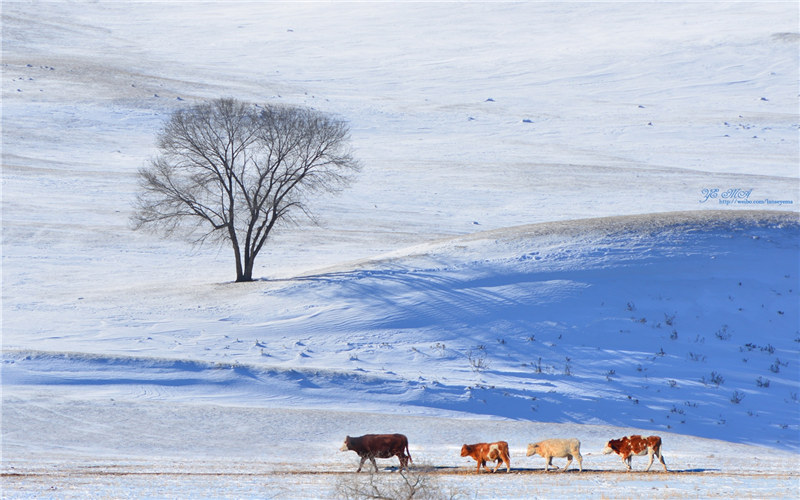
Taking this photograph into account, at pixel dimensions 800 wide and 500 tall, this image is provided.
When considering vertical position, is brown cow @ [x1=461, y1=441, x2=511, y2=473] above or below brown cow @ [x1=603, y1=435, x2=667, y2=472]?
below

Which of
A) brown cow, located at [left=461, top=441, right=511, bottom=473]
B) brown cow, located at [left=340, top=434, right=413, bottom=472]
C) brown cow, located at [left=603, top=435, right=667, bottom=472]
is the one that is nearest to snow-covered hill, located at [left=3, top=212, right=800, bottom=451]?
brown cow, located at [left=603, top=435, right=667, bottom=472]

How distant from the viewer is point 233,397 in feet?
65.4

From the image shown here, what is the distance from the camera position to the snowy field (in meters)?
15.6

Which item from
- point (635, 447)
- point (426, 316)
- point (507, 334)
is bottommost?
point (635, 447)

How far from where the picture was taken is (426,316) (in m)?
24.0

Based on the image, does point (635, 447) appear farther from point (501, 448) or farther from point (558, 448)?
point (501, 448)

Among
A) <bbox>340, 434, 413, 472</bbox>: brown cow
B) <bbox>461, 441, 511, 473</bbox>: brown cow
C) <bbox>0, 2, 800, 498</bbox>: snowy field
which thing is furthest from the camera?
<bbox>0, 2, 800, 498</bbox>: snowy field

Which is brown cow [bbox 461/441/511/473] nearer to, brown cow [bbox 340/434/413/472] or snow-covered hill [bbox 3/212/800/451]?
brown cow [bbox 340/434/413/472]

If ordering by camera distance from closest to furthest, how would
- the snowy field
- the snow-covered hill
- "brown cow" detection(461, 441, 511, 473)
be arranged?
1. "brown cow" detection(461, 441, 511, 473)
2. the snowy field
3. the snow-covered hill

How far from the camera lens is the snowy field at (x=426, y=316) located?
15.6m

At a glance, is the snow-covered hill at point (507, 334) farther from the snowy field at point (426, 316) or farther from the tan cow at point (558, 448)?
the tan cow at point (558, 448)

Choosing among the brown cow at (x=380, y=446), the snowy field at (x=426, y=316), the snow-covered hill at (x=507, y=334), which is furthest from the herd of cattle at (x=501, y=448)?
the snow-covered hill at (x=507, y=334)

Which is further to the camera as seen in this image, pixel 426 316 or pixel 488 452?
pixel 426 316

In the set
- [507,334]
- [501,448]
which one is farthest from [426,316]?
[501,448]
